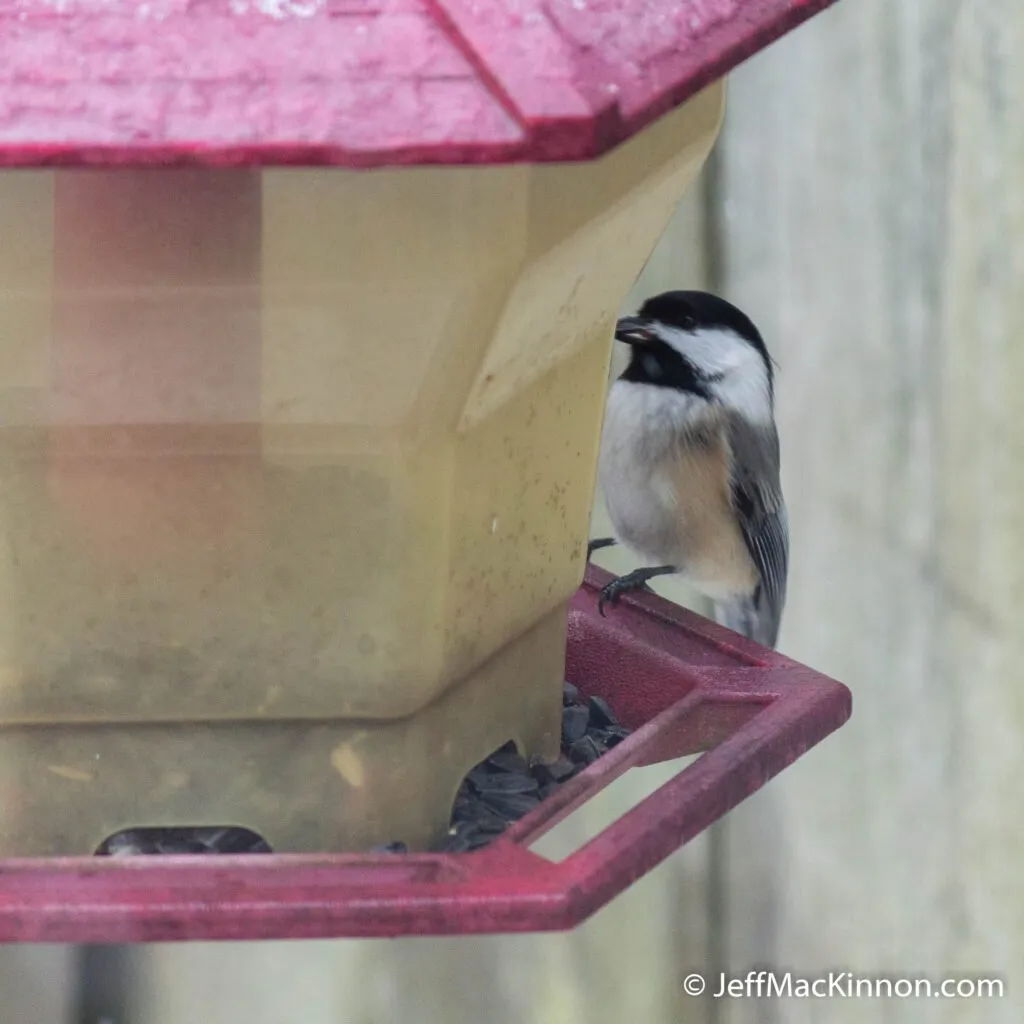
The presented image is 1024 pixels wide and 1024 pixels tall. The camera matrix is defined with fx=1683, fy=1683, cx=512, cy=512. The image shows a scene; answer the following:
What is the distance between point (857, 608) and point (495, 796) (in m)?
0.68

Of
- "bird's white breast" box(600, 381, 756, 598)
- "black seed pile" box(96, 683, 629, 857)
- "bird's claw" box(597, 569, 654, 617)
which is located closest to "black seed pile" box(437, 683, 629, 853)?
"black seed pile" box(96, 683, 629, 857)

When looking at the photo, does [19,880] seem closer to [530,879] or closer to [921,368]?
[530,879]

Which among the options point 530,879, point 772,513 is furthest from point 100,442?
point 772,513

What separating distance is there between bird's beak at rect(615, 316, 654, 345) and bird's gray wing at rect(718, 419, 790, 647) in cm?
15

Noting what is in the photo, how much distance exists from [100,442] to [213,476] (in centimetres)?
6

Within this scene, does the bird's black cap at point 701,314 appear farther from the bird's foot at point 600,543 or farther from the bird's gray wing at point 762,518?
the bird's foot at point 600,543

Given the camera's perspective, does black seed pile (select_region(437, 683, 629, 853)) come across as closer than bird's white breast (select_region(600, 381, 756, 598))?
Yes

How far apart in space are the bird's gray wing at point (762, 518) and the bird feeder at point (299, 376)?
626mm

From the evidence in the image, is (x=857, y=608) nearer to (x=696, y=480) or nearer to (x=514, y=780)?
(x=696, y=480)

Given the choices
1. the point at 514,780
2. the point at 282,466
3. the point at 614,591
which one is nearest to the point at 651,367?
the point at 614,591

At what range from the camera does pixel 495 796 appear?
1.06m

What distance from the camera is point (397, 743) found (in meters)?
0.96

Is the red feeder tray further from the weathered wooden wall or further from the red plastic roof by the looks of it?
Result: the weathered wooden wall

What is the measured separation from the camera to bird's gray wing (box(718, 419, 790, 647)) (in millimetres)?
1675
